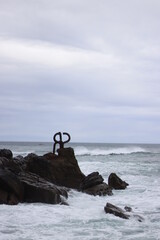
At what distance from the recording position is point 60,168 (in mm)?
17266

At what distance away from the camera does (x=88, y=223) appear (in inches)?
408

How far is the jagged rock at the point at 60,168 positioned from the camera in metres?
15.9

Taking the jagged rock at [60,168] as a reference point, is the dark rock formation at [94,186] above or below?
below

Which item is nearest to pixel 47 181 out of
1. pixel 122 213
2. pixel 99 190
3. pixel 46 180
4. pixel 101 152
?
pixel 46 180

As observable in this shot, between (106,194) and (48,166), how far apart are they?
2.61 m

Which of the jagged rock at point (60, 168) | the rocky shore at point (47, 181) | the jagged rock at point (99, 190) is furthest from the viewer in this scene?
the jagged rock at point (99, 190)

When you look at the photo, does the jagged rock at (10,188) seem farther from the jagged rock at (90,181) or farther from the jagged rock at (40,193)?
the jagged rock at (90,181)


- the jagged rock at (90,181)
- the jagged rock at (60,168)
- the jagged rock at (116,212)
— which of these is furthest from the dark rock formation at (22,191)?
the jagged rock at (90,181)

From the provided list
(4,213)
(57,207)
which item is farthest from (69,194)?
(4,213)

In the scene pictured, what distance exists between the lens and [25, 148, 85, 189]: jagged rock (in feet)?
52.2

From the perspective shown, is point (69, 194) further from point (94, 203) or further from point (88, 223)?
point (88, 223)

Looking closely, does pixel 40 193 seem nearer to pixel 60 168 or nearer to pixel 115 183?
pixel 60 168

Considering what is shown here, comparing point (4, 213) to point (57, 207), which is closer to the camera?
point (4, 213)

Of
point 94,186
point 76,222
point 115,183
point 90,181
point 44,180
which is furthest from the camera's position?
point 115,183
